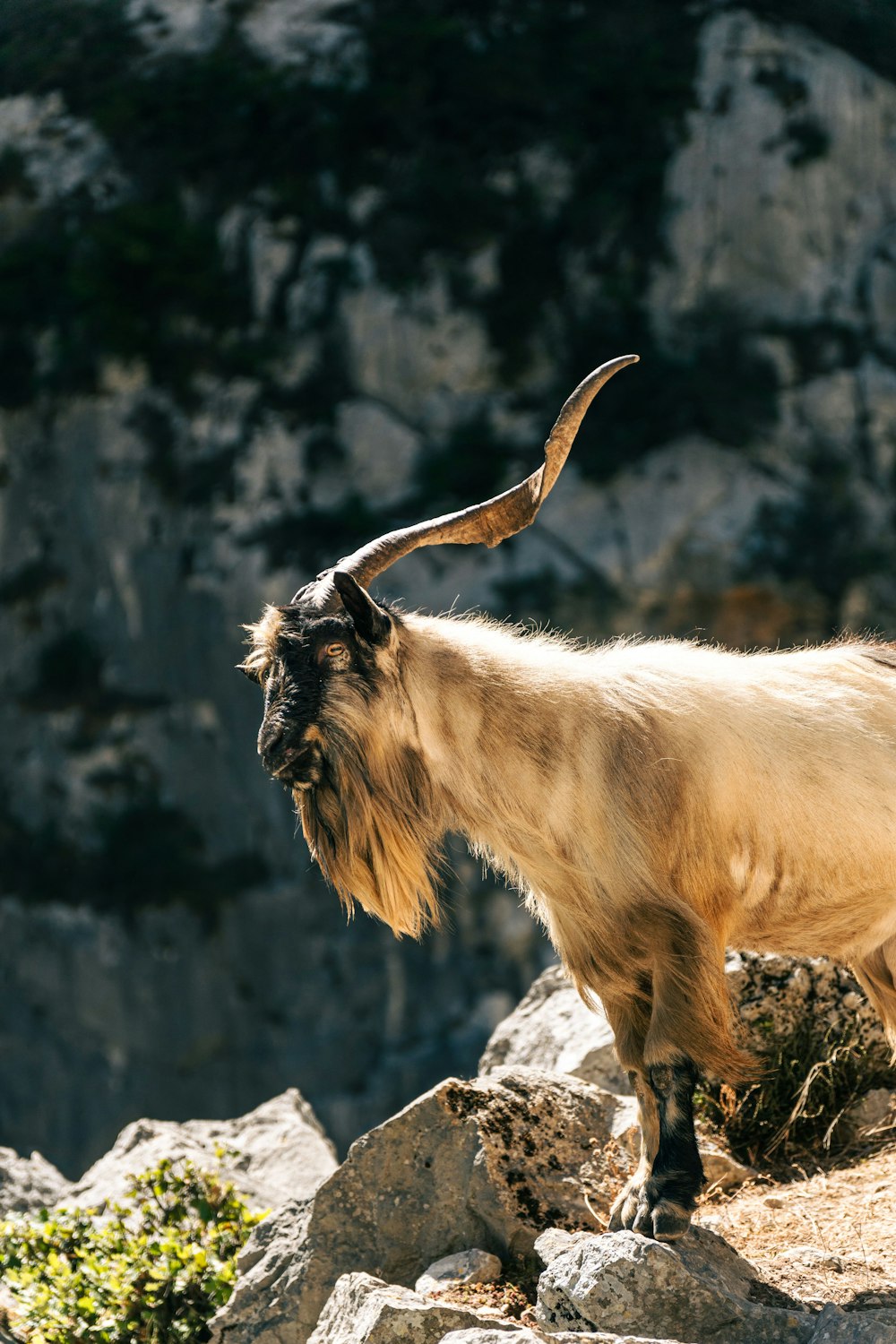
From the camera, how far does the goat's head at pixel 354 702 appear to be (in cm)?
403

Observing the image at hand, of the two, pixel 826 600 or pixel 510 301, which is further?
pixel 510 301

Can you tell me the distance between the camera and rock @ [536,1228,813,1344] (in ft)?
11.6

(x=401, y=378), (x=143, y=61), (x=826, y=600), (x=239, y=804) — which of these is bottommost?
(x=239, y=804)

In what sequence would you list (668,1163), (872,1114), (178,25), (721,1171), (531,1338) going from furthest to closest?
(178,25) → (872,1114) → (721,1171) → (668,1163) → (531,1338)

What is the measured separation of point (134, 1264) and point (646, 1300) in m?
2.34

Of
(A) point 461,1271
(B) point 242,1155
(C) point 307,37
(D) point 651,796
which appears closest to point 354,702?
(D) point 651,796

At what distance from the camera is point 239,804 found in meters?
20.4

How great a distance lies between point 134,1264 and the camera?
513 cm

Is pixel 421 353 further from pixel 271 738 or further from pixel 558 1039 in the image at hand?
pixel 271 738

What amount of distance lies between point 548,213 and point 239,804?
9803mm

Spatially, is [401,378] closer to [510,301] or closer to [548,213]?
[510,301]

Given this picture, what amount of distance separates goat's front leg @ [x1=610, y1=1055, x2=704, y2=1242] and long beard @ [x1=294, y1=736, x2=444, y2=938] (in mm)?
818

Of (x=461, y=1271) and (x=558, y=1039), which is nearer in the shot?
(x=461, y=1271)

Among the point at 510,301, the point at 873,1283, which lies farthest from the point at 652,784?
the point at 510,301
